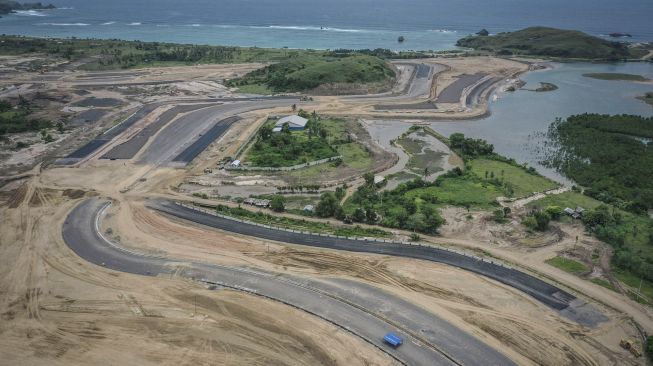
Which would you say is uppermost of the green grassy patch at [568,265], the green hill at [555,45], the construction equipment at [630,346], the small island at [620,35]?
the small island at [620,35]

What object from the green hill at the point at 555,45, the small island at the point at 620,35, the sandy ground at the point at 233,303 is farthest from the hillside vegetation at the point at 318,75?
the small island at the point at 620,35

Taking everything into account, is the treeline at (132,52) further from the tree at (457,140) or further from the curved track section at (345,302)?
the curved track section at (345,302)

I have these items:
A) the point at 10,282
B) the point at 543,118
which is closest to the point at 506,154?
the point at 543,118

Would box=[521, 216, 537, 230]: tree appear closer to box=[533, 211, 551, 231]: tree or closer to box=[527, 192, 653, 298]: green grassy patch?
box=[533, 211, 551, 231]: tree

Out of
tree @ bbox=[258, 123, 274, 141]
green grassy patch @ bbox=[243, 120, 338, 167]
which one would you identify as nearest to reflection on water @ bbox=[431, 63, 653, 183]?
green grassy patch @ bbox=[243, 120, 338, 167]

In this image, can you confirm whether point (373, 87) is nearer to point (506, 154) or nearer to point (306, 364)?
point (506, 154)

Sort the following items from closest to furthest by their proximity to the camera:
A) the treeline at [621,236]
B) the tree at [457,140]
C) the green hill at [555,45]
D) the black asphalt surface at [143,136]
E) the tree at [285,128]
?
the treeline at [621,236], the black asphalt surface at [143,136], the tree at [457,140], the tree at [285,128], the green hill at [555,45]
